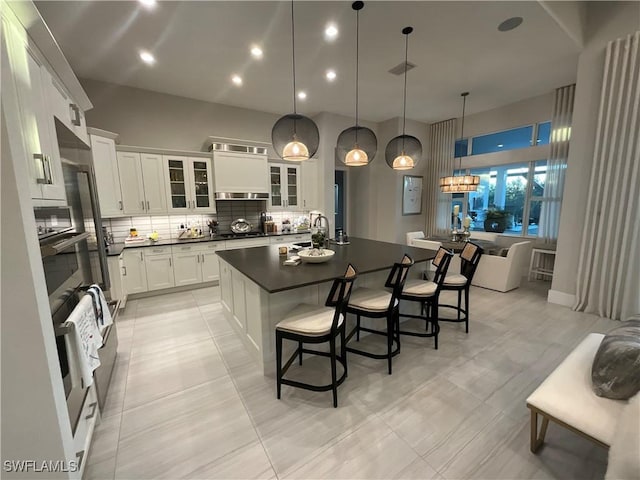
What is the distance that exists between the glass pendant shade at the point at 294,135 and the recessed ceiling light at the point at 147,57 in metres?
2.34

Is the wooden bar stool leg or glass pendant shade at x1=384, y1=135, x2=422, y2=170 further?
glass pendant shade at x1=384, y1=135, x2=422, y2=170

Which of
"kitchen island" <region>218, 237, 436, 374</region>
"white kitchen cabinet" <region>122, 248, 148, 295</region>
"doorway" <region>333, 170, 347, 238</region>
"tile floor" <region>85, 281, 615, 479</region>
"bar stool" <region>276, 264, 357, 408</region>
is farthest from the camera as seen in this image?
"doorway" <region>333, 170, 347, 238</region>

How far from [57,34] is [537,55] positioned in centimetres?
595

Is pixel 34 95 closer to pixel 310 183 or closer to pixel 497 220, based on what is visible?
pixel 310 183

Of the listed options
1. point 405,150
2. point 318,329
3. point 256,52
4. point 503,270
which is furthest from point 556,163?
point 318,329

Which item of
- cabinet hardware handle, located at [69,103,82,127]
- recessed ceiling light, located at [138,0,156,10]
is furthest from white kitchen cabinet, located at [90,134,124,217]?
recessed ceiling light, located at [138,0,156,10]

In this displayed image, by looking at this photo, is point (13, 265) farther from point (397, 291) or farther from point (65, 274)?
point (397, 291)

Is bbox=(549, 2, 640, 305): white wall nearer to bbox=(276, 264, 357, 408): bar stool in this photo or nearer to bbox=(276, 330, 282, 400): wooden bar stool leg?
bbox=(276, 264, 357, 408): bar stool

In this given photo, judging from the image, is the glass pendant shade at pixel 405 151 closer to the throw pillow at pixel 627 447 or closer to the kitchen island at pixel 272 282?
the kitchen island at pixel 272 282

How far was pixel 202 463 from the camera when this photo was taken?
150 cm

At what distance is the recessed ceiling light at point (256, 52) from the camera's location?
321cm

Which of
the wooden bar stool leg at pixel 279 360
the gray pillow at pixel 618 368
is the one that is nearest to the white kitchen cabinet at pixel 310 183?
the wooden bar stool leg at pixel 279 360

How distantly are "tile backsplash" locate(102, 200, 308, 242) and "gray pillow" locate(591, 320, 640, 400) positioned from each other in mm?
4941

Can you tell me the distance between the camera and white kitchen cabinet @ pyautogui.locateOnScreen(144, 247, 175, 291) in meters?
4.02
